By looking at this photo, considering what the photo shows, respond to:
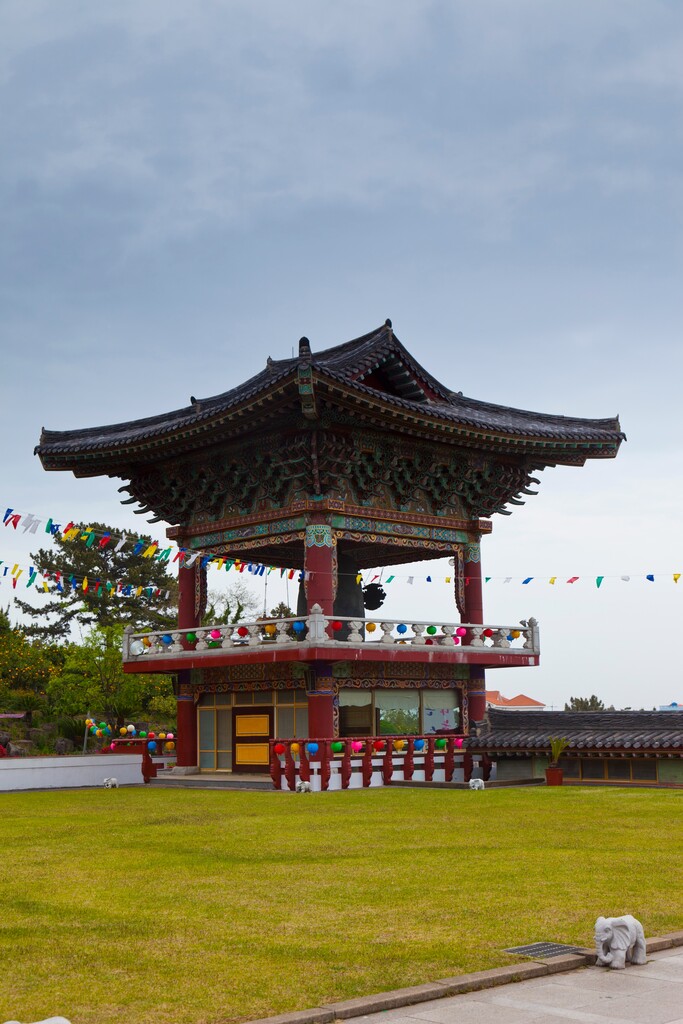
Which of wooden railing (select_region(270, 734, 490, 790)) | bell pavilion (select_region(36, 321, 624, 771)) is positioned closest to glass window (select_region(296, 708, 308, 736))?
bell pavilion (select_region(36, 321, 624, 771))

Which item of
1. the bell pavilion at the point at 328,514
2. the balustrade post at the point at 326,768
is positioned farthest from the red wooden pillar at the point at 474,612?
the balustrade post at the point at 326,768

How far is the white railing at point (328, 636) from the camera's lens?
30516 mm

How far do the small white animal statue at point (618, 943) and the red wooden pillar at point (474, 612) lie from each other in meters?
26.4

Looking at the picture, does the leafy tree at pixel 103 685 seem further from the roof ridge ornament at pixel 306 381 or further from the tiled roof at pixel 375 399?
the roof ridge ornament at pixel 306 381

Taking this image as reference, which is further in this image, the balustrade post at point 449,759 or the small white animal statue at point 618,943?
the balustrade post at point 449,759

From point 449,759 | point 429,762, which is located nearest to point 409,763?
point 429,762

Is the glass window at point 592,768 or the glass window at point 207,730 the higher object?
the glass window at point 207,730

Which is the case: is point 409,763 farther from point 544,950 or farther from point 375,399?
point 544,950

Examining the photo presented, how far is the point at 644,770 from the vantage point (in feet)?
93.9

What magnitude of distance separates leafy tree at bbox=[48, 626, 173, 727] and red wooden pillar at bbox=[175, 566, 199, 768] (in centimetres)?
2313

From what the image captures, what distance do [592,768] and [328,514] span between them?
10176 millimetres

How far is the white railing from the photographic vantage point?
100 ft

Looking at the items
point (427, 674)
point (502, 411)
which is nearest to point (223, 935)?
point (427, 674)

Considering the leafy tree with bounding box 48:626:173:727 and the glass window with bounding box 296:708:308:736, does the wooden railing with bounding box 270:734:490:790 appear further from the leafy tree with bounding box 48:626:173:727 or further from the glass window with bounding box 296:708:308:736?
the leafy tree with bounding box 48:626:173:727
